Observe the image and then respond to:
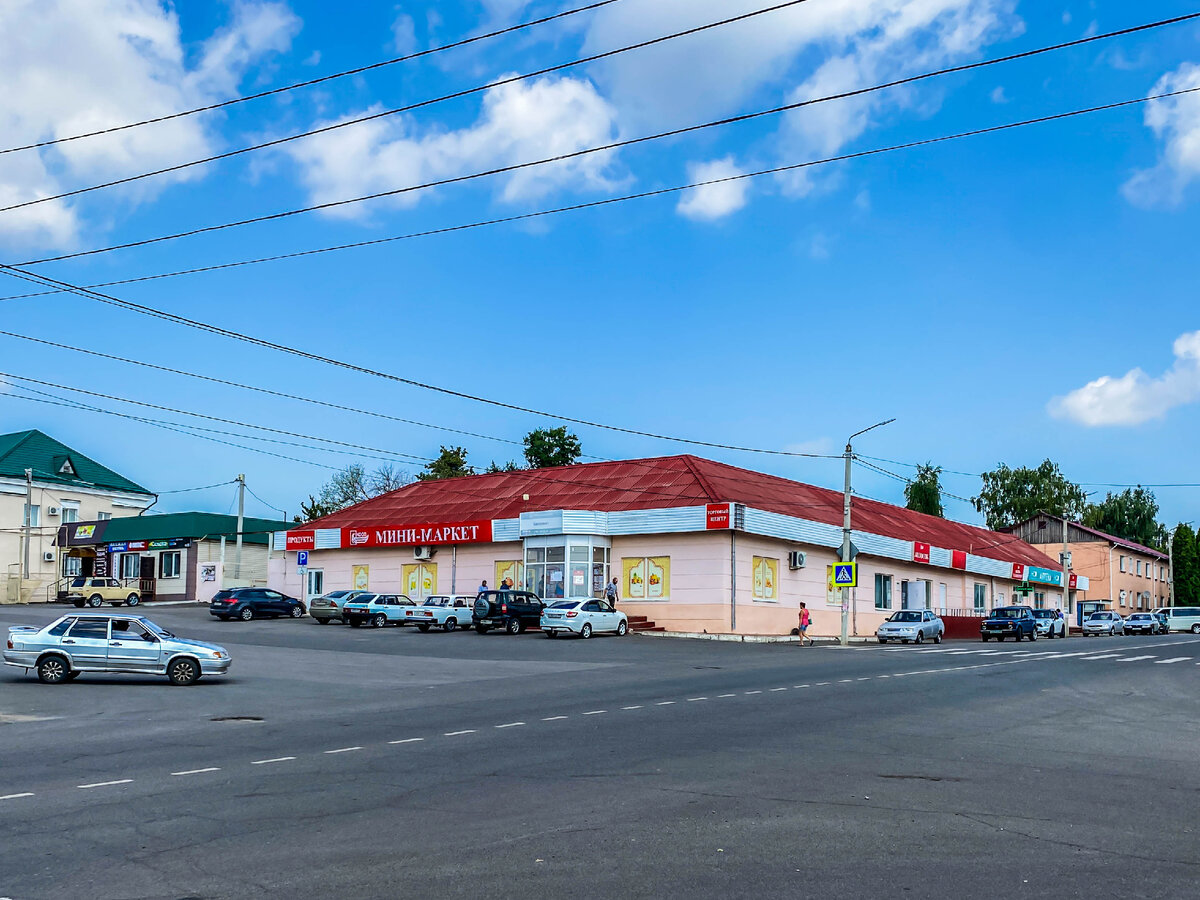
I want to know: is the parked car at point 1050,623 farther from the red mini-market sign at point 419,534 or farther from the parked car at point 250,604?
the parked car at point 250,604

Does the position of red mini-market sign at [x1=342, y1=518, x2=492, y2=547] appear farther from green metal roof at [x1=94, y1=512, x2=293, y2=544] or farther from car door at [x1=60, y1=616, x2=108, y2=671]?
car door at [x1=60, y1=616, x2=108, y2=671]

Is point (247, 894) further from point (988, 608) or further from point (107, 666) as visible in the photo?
point (988, 608)

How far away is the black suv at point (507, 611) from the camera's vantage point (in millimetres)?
43188

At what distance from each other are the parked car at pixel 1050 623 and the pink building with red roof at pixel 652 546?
18.1ft

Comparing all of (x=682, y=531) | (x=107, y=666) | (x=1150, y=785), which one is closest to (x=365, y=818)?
(x=1150, y=785)

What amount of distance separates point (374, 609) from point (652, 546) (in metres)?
11.8

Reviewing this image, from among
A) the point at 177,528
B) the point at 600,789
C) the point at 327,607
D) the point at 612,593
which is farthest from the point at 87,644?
the point at 177,528

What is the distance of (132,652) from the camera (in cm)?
2336

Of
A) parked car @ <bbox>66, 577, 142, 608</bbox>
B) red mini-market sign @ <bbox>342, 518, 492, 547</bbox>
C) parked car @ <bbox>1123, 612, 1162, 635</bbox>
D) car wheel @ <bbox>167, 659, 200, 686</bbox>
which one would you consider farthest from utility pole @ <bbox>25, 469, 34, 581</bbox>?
parked car @ <bbox>1123, 612, 1162, 635</bbox>

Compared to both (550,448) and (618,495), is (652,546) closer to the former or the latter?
(618,495)

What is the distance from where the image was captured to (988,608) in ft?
228

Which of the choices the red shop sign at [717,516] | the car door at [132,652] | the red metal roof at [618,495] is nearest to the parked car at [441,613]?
the red metal roof at [618,495]

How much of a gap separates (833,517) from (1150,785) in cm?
4391

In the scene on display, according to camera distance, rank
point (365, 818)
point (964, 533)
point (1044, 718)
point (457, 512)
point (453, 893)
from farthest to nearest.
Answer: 1. point (964, 533)
2. point (457, 512)
3. point (1044, 718)
4. point (365, 818)
5. point (453, 893)
